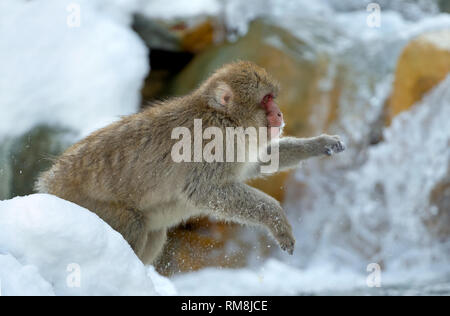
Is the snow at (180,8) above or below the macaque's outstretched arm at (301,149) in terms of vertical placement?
above

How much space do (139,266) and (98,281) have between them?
207mm

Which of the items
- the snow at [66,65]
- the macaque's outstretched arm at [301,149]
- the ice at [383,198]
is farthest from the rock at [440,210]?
the snow at [66,65]

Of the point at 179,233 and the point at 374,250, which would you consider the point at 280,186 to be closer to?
the point at 374,250

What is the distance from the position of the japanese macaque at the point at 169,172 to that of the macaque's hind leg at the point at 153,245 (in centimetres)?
6

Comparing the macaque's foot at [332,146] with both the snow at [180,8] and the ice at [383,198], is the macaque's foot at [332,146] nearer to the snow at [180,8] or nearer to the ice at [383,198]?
the ice at [383,198]

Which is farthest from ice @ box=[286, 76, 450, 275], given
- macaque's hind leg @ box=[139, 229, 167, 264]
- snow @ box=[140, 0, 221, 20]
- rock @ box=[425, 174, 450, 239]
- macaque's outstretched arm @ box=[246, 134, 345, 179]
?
macaque's hind leg @ box=[139, 229, 167, 264]

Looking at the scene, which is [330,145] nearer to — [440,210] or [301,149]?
[301,149]

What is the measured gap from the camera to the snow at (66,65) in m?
6.42

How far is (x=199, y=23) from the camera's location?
781cm

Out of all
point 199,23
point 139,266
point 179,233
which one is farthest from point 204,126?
point 199,23

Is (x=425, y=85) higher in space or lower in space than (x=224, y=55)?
lower

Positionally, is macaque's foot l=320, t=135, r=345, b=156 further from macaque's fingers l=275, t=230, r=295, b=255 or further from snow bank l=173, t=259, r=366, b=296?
snow bank l=173, t=259, r=366, b=296

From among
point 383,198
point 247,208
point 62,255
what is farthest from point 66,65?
point 62,255

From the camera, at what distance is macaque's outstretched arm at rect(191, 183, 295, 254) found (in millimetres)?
3318
